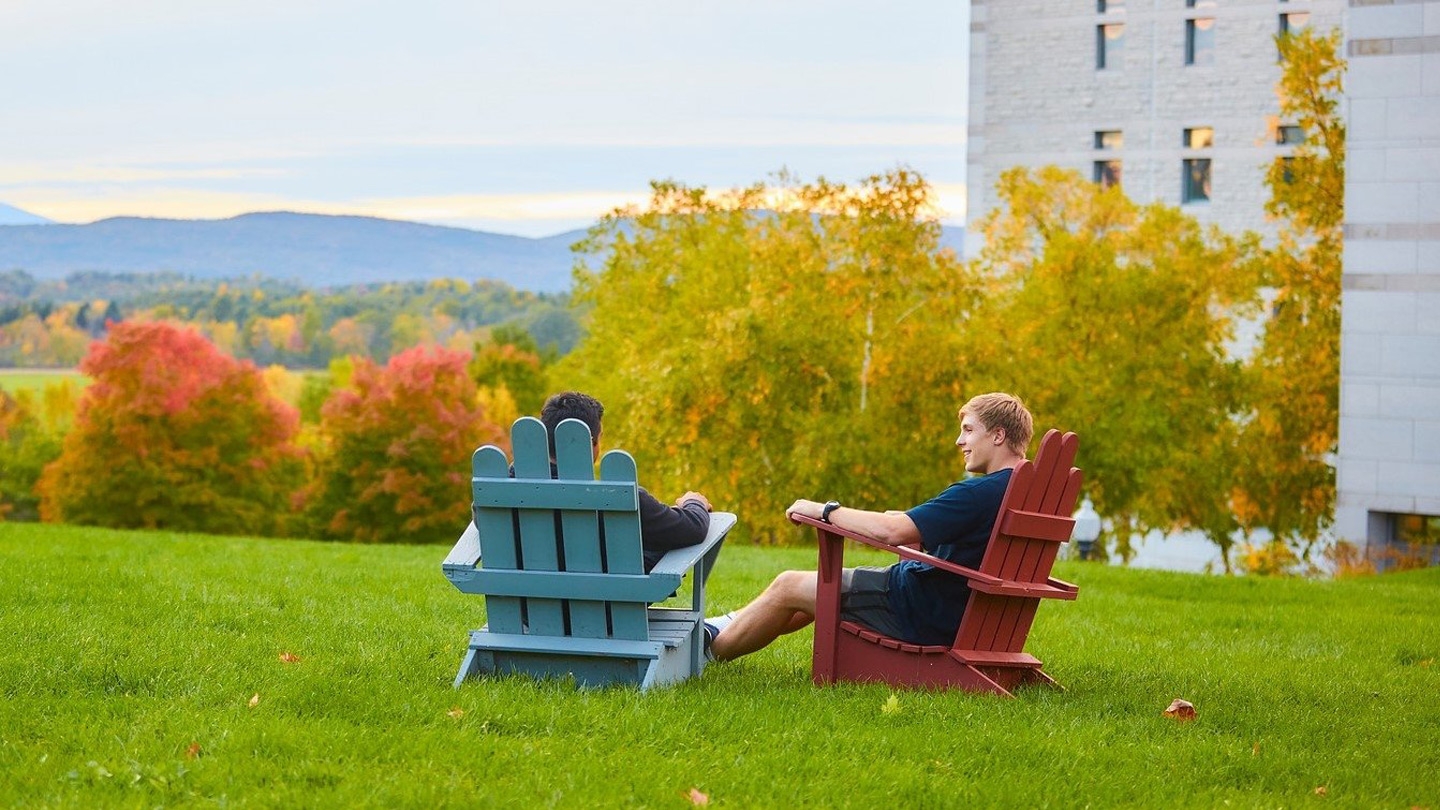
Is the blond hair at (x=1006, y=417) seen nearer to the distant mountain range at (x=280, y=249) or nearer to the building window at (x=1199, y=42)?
the building window at (x=1199, y=42)

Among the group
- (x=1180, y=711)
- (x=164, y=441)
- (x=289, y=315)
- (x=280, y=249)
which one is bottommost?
(x=164, y=441)

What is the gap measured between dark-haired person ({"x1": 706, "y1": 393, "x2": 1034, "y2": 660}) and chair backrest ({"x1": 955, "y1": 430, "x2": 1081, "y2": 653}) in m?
0.12

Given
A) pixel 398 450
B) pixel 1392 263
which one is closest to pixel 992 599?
pixel 1392 263

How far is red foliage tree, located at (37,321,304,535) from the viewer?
4650 centimetres

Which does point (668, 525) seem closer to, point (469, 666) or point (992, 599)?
point (469, 666)

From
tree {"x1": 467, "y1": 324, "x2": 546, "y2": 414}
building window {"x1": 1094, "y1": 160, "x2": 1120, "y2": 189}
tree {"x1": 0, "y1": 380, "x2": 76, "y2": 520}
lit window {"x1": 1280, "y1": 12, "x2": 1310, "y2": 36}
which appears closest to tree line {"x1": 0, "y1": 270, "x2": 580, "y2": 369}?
tree {"x1": 467, "y1": 324, "x2": 546, "y2": 414}

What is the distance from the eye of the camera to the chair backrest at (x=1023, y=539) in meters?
6.75

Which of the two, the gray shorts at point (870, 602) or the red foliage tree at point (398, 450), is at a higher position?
the gray shorts at point (870, 602)

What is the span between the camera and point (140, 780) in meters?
5.05

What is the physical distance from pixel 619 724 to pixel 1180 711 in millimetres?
2474

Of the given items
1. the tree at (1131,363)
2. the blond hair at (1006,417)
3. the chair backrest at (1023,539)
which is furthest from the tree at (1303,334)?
the blond hair at (1006,417)

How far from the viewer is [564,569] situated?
6.61 m

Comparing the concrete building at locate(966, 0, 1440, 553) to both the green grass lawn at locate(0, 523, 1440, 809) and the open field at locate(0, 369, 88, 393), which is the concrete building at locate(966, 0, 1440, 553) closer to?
the green grass lawn at locate(0, 523, 1440, 809)

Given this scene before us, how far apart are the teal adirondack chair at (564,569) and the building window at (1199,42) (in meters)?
54.8
